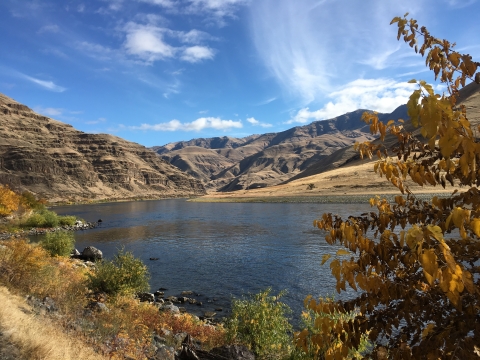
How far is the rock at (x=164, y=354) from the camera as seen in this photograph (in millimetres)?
9413

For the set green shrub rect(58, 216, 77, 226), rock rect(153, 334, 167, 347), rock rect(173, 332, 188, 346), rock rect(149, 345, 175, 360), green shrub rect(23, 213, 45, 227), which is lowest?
rock rect(173, 332, 188, 346)

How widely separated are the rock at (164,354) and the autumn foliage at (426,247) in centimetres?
756

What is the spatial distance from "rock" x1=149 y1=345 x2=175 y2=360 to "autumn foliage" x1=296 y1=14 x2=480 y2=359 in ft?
24.8

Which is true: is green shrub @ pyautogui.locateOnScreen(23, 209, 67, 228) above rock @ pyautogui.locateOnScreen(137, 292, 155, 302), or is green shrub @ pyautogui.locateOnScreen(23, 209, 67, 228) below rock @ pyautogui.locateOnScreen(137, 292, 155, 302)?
above

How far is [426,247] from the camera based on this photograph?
223cm

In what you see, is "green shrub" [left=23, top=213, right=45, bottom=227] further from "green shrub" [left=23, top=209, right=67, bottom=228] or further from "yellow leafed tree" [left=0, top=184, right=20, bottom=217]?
"yellow leafed tree" [left=0, top=184, right=20, bottom=217]

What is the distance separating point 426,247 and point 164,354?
9.61m

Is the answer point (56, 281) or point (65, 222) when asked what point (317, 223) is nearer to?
point (56, 281)

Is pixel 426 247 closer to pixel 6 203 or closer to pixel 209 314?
pixel 209 314

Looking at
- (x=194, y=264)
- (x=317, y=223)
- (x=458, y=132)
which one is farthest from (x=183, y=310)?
(x=458, y=132)

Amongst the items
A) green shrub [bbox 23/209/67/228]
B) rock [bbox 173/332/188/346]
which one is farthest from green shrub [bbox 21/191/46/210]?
rock [bbox 173/332/188/346]

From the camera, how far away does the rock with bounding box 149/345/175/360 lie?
941 cm

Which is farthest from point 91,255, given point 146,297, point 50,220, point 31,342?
point 31,342

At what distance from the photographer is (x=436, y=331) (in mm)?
2572
